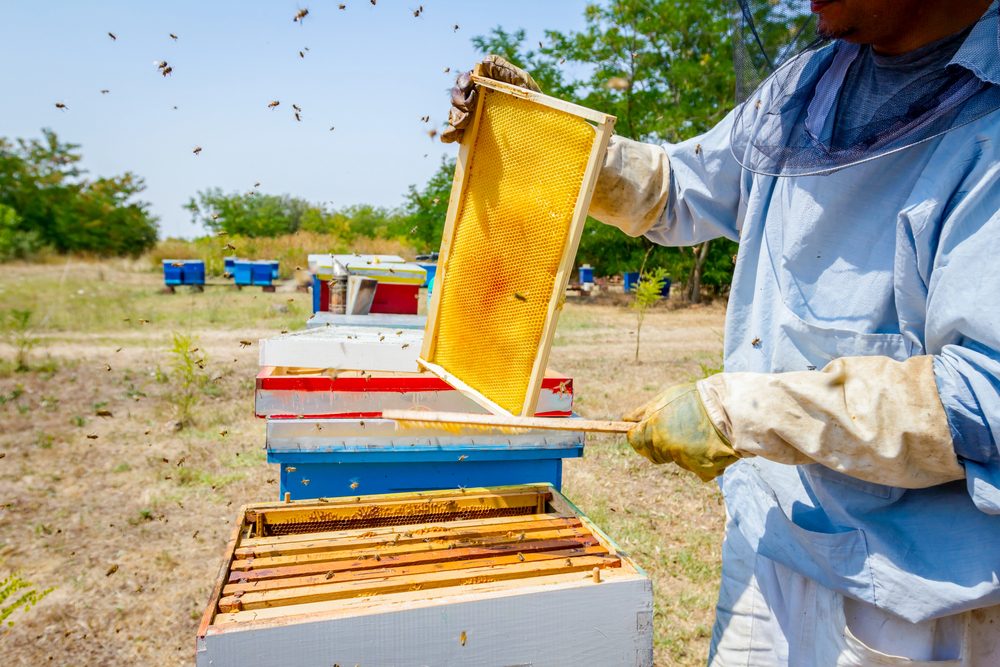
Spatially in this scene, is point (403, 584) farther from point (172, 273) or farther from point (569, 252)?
point (172, 273)

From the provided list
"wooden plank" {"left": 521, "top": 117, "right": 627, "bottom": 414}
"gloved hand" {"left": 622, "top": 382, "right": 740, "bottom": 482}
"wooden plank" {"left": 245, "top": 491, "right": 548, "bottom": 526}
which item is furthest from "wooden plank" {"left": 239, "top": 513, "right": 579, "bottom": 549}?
"gloved hand" {"left": 622, "top": 382, "right": 740, "bottom": 482}

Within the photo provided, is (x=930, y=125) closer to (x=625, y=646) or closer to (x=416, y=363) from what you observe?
(x=625, y=646)

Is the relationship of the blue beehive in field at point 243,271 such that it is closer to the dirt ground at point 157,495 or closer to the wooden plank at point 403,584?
the dirt ground at point 157,495

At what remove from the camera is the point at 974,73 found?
1110mm

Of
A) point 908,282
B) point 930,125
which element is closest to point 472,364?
point 908,282

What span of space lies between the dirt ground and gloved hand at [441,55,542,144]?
1814 mm

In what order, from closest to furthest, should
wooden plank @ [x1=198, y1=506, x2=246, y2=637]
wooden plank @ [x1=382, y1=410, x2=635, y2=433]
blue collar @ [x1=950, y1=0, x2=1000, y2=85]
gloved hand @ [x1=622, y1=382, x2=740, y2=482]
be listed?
blue collar @ [x1=950, y1=0, x2=1000, y2=85] → wooden plank @ [x1=198, y1=506, x2=246, y2=637] → gloved hand @ [x1=622, y1=382, x2=740, y2=482] → wooden plank @ [x1=382, y1=410, x2=635, y2=433]

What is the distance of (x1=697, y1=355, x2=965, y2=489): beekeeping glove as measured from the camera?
112 cm

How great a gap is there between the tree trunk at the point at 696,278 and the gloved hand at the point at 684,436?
17.2 meters

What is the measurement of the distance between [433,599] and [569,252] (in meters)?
0.93

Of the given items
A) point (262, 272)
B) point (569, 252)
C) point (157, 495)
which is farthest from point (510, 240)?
point (262, 272)

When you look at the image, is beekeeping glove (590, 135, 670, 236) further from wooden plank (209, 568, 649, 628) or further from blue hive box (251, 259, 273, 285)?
blue hive box (251, 259, 273, 285)

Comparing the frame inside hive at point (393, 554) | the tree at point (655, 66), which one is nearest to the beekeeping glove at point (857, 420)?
the frame inside hive at point (393, 554)

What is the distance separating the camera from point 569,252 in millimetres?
1635
